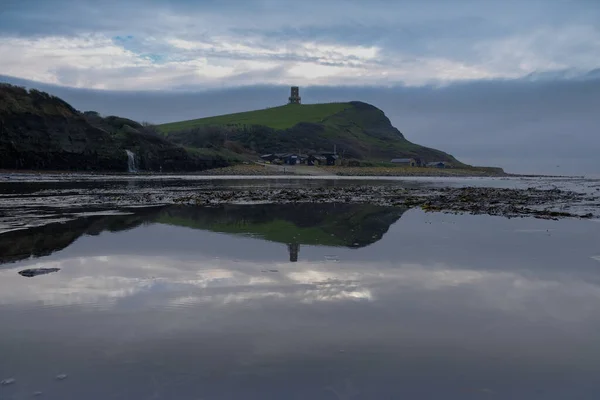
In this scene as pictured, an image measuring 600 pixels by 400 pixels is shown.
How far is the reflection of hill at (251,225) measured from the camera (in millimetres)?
13070

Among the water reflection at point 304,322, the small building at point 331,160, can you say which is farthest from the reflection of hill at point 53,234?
the small building at point 331,160

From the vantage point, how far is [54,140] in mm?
78000

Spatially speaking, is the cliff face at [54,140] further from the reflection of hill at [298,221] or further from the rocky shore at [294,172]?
the reflection of hill at [298,221]

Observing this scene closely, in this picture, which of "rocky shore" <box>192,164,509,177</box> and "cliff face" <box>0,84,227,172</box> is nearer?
"cliff face" <box>0,84,227,172</box>

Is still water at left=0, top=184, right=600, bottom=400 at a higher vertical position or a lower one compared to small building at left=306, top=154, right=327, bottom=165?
lower

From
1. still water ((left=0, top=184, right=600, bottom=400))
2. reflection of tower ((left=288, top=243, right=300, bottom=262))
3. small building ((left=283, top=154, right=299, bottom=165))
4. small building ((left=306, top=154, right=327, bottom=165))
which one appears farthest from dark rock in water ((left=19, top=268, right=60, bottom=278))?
small building ((left=306, top=154, right=327, bottom=165))

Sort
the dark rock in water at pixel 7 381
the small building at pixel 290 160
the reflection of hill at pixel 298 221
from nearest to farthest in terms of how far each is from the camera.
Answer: the dark rock in water at pixel 7 381 < the reflection of hill at pixel 298 221 < the small building at pixel 290 160

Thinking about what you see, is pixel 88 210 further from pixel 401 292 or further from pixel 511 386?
pixel 511 386

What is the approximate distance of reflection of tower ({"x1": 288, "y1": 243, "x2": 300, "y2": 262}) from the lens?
11.2 meters

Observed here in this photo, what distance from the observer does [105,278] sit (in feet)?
30.1

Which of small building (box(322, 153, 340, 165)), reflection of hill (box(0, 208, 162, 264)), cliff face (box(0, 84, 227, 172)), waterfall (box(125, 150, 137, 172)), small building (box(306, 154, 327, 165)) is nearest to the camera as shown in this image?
reflection of hill (box(0, 208, 162, 264))

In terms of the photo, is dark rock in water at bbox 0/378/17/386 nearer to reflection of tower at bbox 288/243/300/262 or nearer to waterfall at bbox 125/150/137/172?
reflection of tower at bbox 288/243/300/262

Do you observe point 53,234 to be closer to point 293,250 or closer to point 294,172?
point 293,250

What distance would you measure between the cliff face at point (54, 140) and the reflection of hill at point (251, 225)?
6025 centimetres
